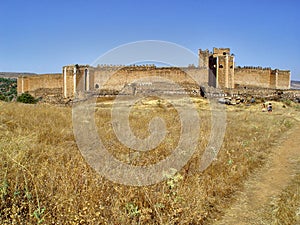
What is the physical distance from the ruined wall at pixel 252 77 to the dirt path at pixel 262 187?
3164 centimetres

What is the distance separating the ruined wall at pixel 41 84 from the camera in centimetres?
4309

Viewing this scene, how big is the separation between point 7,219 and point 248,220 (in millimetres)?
2309

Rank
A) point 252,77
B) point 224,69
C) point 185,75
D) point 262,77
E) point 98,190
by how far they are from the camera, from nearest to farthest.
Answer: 1. point 98,190
2. point 224,69
3. point 185,75
4. point 252,77
5. point 262,77

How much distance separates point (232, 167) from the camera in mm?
4570

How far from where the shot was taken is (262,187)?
411 centimetres

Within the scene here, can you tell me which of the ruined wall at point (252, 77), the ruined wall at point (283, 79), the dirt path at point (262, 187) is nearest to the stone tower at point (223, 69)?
the ruined wall at point (252, 77)

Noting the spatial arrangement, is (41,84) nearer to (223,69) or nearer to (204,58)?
(204,58)

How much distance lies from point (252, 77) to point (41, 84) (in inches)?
1262

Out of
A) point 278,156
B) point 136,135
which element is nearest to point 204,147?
point 136,135

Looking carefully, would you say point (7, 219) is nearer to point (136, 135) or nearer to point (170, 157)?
point (170, 157)

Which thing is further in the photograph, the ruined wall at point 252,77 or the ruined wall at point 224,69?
the ruined wall at point 252,77

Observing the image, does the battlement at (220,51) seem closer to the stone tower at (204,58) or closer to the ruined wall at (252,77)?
the stone tower at (204,58)

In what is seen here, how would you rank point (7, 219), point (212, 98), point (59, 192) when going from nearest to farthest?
point (7, 219) → point (59, 192) → point (212, 98)

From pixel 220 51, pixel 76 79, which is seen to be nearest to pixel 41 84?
pixel 76 79
